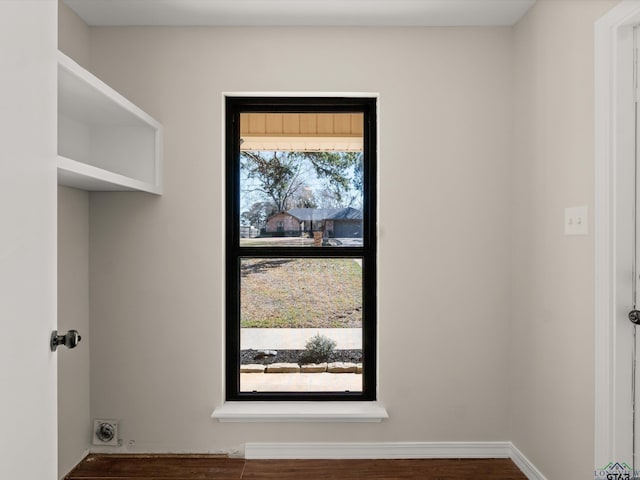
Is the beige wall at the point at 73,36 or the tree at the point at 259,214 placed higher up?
the beige wall at the point at 73,36

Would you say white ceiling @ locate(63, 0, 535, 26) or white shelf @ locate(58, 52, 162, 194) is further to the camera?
white ceiling @ locate(63, 0, 535, 26)

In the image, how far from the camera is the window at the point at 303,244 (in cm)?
267

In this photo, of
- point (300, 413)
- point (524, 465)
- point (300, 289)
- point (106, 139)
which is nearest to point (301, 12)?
point (106, 139)

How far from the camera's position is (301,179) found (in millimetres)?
2686

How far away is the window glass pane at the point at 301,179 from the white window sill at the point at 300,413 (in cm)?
90

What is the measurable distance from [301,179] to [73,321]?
4.65 ft

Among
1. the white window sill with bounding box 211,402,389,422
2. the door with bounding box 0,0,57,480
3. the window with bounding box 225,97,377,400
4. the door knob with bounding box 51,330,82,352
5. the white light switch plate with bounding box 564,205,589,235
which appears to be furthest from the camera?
the window with bounding box 225,97,377,400

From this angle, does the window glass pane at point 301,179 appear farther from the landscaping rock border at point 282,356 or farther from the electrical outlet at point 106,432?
the electrical outlet at point 106,432

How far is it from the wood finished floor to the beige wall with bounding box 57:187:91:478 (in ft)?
0.49

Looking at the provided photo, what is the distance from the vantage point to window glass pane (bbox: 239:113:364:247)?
2.68 m

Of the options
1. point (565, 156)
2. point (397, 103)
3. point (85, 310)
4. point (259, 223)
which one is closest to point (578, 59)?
point (565, 156)

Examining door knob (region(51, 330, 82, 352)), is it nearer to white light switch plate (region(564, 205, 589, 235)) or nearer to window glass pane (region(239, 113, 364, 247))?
window glass pane (region(239, 113, 364, 247))
